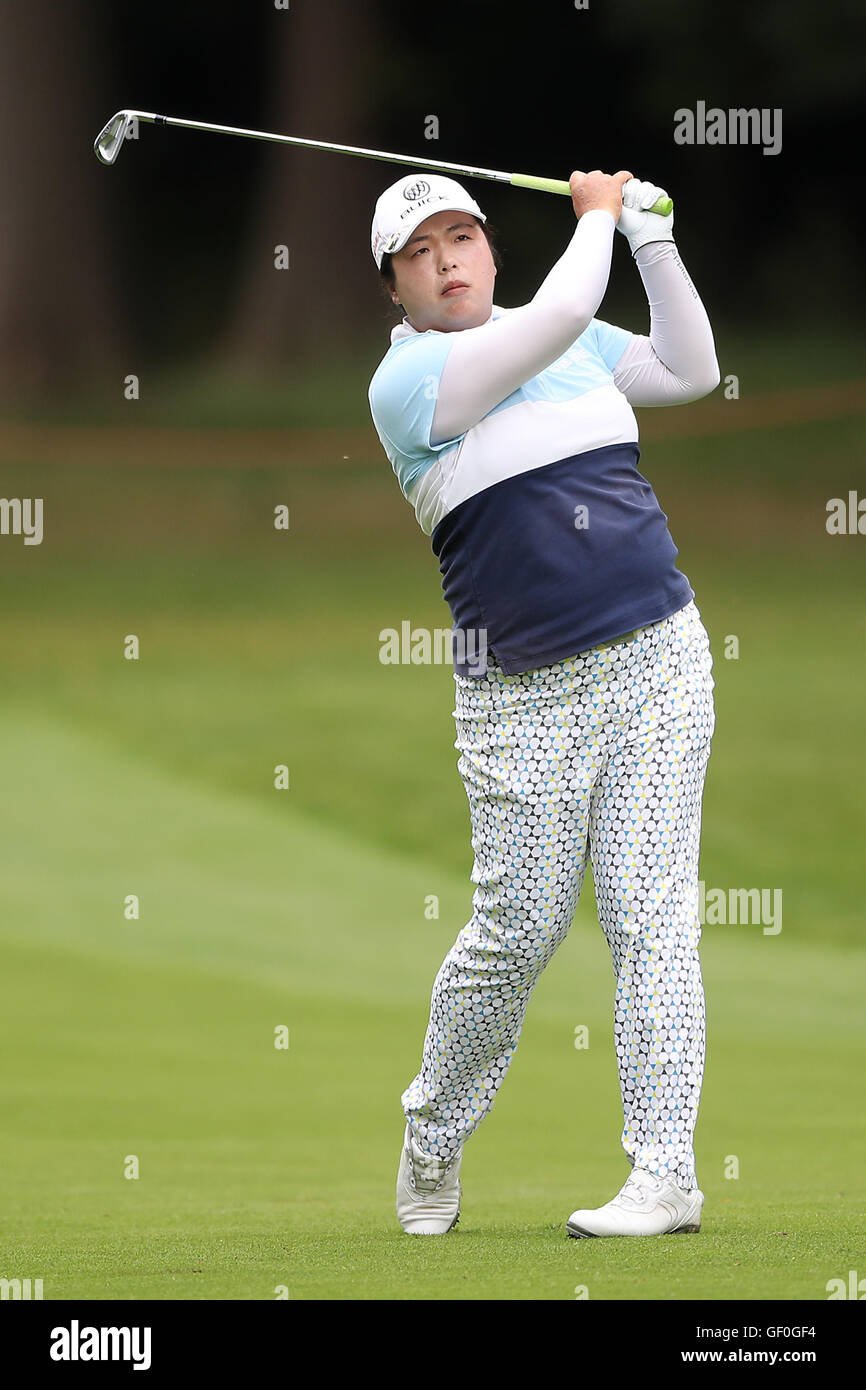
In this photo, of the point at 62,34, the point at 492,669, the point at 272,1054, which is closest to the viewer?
the point at 492,669

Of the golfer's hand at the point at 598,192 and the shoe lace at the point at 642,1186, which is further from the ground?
the golfer's hand at the point at 598,192

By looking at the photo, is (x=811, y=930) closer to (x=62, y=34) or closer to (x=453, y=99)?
(x=453, y=99)

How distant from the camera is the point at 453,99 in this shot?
38.7ft

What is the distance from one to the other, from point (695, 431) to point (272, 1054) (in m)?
5.72

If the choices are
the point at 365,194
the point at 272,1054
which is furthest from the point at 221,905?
the point at 365,194

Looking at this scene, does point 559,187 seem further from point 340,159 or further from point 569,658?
point 340,159

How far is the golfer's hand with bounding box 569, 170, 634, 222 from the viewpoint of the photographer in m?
2.51

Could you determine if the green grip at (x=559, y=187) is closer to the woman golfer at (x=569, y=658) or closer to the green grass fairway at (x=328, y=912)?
the woman golfer at (x=569, y=658)

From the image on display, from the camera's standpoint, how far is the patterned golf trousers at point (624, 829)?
2.46 meters

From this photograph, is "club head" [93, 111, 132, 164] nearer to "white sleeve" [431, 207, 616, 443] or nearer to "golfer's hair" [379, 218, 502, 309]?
"golfer's hair" [379, 218, 502, 309]

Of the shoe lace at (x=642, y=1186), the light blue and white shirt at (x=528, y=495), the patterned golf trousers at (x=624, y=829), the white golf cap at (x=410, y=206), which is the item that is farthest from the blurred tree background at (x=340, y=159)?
the shoe lace at (x=642, y=1186)

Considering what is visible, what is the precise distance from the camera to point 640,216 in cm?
257

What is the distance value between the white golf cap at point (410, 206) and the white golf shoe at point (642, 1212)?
51.1 inches

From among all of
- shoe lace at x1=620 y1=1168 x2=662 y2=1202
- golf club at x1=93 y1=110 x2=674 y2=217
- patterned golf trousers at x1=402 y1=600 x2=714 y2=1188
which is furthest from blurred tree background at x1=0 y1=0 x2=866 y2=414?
shoe lace at x1=620 y1=1168 x2=662 y2=1202
